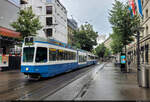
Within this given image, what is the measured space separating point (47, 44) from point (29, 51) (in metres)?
1.50

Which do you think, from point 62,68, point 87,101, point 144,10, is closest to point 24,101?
point 87,101

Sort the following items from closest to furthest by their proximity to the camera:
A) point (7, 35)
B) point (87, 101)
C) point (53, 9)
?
point (87, 101)
point (7, 35)
point (53, 9)

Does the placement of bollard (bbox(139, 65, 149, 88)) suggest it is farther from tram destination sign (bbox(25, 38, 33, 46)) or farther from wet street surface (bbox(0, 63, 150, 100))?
tram destination sign (bbox(25, 38, 33, 46))

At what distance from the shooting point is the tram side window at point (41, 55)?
1141cm

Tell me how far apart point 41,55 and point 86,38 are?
38.7 meters

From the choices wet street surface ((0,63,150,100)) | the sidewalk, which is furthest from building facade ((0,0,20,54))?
the sidewalk

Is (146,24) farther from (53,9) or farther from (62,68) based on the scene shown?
(53,9)

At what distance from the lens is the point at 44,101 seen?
6016mm

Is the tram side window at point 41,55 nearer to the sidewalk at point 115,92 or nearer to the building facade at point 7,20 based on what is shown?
the sidewalk at point 115,92

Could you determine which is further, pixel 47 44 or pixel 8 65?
pixel 8 65

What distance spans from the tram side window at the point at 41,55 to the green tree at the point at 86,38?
36966mm

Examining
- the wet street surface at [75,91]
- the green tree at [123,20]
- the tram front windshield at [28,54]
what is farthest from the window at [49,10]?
the wet street surface at [75,91]

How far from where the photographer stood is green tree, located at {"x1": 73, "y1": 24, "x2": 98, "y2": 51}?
162 ft

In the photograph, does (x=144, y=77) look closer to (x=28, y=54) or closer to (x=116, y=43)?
(x=28, y=54)
